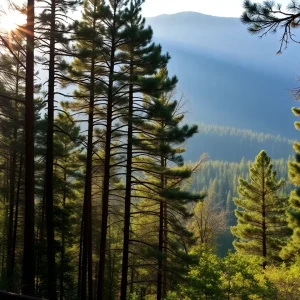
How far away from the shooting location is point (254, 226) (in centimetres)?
1850

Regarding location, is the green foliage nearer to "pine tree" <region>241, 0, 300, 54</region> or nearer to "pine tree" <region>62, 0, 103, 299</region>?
"pine tree" <region>62, 0, 103, 299</region>

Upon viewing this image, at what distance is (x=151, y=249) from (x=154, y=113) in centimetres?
476

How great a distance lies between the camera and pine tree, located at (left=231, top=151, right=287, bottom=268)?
17938 millimetres

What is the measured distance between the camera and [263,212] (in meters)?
18.1

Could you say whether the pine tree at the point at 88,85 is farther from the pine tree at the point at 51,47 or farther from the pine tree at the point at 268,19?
the pine tree at the point at 268,19

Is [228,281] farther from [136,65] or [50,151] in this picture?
[136,65]

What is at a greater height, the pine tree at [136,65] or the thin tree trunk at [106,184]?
the pine tree at [136,65]

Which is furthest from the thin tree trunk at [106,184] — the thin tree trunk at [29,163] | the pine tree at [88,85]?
the thin tree trunk at [29,163]

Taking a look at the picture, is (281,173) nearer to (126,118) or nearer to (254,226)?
(254,226)

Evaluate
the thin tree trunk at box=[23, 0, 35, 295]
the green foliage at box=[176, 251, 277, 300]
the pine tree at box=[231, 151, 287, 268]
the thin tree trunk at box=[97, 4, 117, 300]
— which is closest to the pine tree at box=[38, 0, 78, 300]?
the thin tree trunk at box=[23, 0, 35, 295]

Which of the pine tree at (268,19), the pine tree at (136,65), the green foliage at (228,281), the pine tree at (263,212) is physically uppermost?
the pine tree at (136,65)

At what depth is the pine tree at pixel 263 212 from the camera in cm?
1794

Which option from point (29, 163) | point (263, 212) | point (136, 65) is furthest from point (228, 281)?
point (263, 212)

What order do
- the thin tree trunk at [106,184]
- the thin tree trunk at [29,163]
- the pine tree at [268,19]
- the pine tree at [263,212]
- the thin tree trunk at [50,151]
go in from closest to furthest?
the pine tree at [268,19], the thin tree trunk at [29,163], the thin tree trunk at [50,151], the thin tree trunk at [106,184], the pine tree at [263,212]
